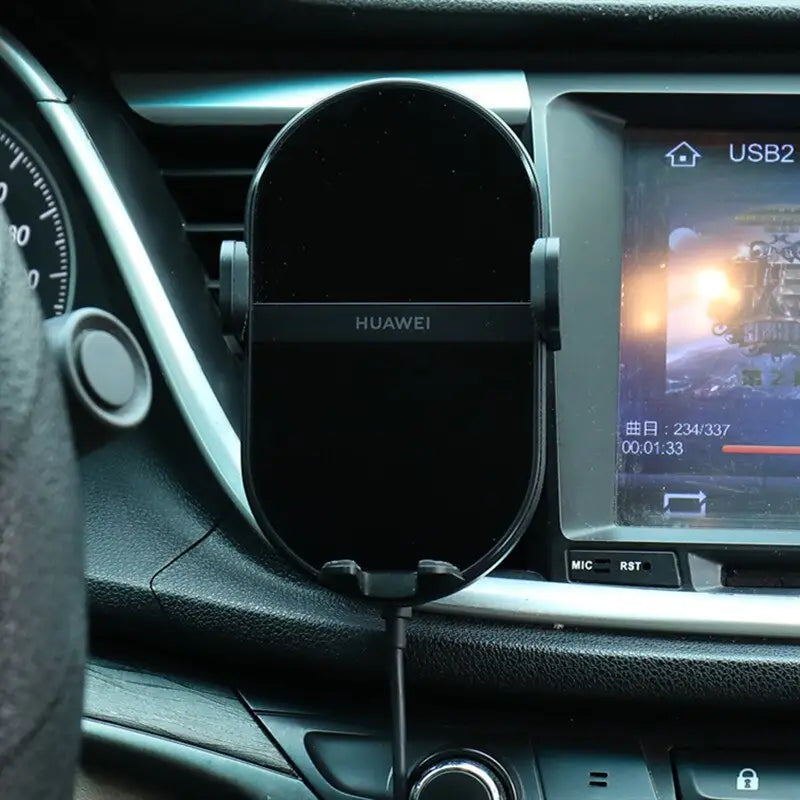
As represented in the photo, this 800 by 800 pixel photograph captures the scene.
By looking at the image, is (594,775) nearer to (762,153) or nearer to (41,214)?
(762,153)

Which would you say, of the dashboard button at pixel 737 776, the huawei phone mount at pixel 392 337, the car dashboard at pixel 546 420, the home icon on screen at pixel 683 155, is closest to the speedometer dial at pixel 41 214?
the car dashboard at pixel 546 420

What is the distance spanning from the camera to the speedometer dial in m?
1.02

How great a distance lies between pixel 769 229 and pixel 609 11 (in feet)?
0.75

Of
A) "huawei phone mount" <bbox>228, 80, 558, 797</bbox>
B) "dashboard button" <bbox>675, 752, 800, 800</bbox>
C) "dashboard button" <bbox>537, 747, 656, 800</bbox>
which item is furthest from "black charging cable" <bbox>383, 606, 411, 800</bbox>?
"dashboard button" <bbox>675, 752, 800, 800</bbox>

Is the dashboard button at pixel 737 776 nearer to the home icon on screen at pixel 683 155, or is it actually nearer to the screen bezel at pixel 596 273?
the screen bezel at pixel 596 273

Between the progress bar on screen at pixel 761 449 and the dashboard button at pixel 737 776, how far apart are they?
0.81ft

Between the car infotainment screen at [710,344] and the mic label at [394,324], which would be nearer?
the mic label at [394,324]

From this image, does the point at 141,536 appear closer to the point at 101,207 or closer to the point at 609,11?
the point at 101,207

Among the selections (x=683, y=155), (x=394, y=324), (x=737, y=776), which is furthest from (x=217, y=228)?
(x=737, y=776)

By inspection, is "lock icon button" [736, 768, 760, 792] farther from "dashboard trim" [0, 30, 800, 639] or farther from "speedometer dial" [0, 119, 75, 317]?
"speedometer dial" [0, 119, 75, 317]

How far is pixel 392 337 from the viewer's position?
2.73 ft

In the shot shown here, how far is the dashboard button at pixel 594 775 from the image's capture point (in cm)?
94

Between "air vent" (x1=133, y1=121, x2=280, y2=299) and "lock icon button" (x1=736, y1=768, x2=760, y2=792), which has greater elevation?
"air vent" (x1=133, y1=121, x2=280, y2=299)

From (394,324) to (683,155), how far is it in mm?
341
